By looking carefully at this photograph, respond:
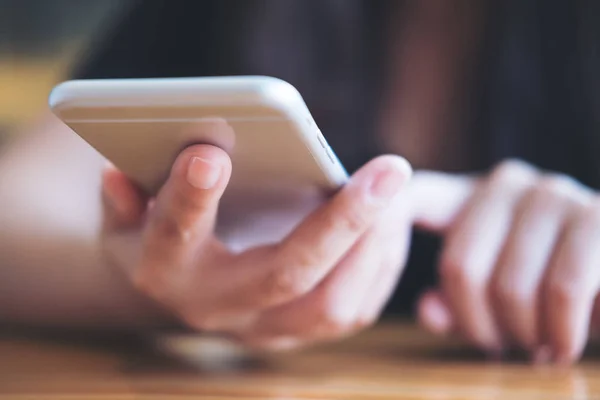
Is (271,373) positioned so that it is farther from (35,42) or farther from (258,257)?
(35,42)

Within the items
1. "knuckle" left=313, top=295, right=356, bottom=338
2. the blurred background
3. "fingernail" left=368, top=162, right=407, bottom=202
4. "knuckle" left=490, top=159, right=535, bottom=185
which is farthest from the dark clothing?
the blurred background

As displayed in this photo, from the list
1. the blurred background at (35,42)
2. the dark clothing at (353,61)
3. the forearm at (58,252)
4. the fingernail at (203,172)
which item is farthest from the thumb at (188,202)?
the blurred background at (35,42)

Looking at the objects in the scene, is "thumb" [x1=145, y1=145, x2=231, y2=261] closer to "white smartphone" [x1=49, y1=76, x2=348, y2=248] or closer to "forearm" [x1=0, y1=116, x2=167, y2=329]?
"white smartphone" [x1=49, y1=76, x2=348, y2=248]

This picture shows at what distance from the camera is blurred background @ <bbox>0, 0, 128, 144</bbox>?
1.56 metres

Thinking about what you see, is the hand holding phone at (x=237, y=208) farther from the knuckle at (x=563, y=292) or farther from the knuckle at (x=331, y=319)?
the knuckle at (x=563, y=292)

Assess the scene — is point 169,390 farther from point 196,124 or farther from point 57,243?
point 57,243

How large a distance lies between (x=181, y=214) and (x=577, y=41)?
2.36 feet

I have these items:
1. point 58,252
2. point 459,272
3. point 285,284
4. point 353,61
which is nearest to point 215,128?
point 285,284

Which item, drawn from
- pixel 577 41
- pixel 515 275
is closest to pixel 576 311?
pixel 515 275

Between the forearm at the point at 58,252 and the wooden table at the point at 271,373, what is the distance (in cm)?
3

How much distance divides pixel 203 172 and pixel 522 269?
28 centimetres

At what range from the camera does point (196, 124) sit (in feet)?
0.85

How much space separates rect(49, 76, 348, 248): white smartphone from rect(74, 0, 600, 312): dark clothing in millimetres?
514

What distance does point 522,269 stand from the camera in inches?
18.5
